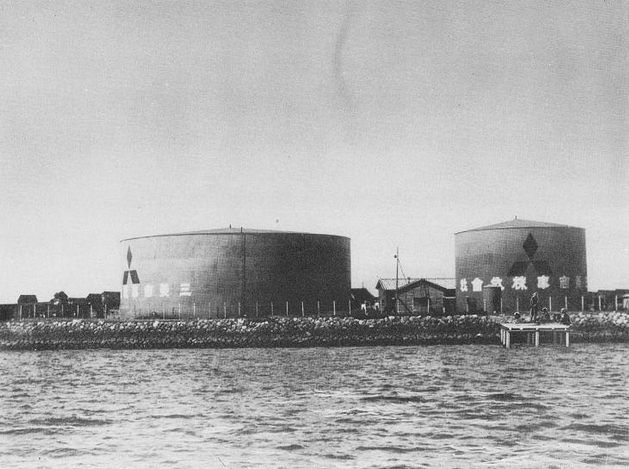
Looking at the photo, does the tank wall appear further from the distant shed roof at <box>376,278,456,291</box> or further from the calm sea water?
the calm sea water

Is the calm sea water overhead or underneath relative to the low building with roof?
underneath

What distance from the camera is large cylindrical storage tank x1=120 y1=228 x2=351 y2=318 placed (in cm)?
3697

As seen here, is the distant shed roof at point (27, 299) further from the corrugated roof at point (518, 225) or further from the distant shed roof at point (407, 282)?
the corrugated roof at point (518, 225)

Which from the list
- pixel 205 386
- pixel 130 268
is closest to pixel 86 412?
pixel 205 386

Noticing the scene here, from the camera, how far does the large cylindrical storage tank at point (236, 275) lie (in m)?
37.0

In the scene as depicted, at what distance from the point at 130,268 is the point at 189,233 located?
4342 millimetres

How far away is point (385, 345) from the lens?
30.5 metres

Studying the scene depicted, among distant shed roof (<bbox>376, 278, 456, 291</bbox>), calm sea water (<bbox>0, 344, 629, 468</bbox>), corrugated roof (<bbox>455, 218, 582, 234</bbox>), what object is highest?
corrugated roof (<bbox>455, 218, 582, 234</bbox>)

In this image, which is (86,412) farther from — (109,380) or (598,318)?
(598,318)

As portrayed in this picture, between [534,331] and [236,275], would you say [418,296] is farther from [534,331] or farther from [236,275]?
[534,331]

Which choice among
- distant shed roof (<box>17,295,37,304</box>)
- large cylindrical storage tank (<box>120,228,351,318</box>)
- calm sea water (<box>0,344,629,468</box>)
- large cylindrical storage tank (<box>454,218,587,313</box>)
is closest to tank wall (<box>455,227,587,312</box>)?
large cylindrical storage tank (<box>454,218,587,313</box>)

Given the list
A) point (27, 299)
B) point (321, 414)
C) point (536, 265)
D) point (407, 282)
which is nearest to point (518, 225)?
point (536, 265)

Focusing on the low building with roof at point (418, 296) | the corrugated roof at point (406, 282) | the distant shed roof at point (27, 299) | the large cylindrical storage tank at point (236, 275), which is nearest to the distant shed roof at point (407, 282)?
the corrugated roof at point (406, 282)

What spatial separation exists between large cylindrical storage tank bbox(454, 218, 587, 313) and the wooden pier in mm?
6131
